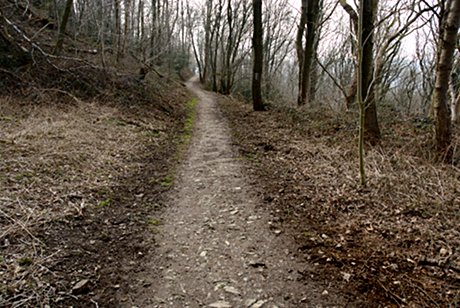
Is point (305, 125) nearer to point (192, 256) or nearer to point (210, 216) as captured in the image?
point (210, 216)

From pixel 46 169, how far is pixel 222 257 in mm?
3205

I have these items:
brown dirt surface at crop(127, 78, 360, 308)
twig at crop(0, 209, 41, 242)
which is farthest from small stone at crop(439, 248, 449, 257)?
twig at crop(0, 209, 41, 242)

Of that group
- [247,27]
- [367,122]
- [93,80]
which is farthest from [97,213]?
[247,27]

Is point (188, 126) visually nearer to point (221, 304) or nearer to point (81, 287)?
point (81, 287)

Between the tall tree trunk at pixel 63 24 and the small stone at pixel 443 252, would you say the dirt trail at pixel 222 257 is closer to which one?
the small stone at pixel 443 252

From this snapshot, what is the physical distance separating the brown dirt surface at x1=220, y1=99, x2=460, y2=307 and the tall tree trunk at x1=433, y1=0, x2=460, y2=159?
0.82 ft

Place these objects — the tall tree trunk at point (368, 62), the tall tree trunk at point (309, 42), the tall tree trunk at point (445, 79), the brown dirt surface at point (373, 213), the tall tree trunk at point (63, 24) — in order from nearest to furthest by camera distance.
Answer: the brown dirt surface at point (373, 213) → the tall tree trunk at point (445, 79) → the tall tree trunk at point (368, 62) → the tall tree trunk at point (63, 24) → the tall tree trunk at point (309, 42)

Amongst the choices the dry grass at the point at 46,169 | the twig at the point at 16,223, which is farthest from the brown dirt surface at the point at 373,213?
the twig at the point at 16,223

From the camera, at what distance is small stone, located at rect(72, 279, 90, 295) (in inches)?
104

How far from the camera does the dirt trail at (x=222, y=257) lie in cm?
266

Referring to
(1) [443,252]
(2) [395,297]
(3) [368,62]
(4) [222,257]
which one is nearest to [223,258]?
Result: (4) [222,257]

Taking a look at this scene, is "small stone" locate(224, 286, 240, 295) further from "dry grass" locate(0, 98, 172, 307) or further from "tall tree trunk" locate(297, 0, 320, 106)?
"tall tree trunk" locate(297, 0, 320, 106)

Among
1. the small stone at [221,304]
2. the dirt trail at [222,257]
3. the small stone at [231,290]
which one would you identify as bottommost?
the small stone at [221,304]

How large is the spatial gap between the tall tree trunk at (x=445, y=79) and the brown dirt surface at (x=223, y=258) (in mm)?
3274
